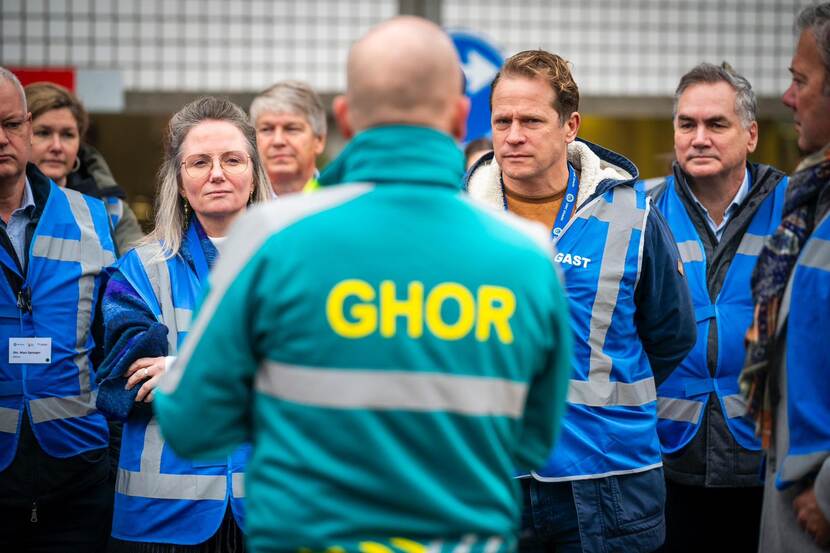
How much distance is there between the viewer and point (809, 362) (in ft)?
8.29

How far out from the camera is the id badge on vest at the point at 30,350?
3.79 m

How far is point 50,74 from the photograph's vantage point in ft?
21.0

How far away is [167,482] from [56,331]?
949mm

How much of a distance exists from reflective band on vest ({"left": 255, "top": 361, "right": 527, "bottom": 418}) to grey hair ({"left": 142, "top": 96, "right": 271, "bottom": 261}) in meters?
1.84

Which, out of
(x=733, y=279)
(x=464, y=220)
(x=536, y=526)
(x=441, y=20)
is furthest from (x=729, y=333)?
(x=441, y=20)

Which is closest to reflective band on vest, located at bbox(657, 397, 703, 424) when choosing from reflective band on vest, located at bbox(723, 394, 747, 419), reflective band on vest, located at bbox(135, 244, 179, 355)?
reflective band on vest, located at bbox(723, 394, 747, 419)

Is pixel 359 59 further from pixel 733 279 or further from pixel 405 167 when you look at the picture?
pixel 733 279

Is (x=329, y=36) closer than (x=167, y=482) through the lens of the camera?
No

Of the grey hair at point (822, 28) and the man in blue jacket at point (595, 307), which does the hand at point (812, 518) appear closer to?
the man in blue jacket at point (595, 307)

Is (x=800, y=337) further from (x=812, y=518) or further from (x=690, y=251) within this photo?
(x=690, y=251)

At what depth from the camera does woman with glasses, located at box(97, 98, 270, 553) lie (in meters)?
3.25

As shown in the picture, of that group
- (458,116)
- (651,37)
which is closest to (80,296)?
(458,116)

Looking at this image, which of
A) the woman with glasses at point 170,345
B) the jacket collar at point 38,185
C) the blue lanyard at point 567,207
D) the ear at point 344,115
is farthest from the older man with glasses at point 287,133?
the ear at point 344,115

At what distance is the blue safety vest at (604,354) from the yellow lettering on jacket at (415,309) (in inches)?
60.8
